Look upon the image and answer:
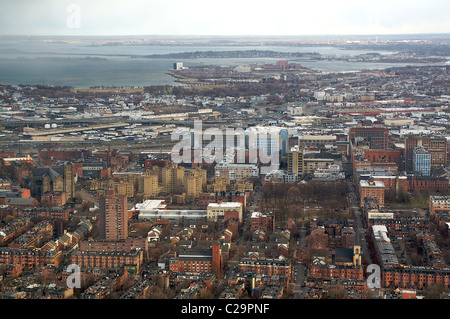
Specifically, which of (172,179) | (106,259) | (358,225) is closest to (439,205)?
(358,225)

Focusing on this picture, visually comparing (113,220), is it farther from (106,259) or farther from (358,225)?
(358,225)

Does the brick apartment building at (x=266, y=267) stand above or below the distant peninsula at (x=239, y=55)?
below

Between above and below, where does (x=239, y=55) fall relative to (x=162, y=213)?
above

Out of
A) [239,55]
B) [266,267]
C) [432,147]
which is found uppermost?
[239,55]

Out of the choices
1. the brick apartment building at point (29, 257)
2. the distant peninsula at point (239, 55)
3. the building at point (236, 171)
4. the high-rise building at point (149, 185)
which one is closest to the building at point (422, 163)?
the building at point (236, 171)

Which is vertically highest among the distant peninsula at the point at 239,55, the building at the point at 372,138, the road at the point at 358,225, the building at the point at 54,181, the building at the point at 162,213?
the distant peninsula at the point at 239,55

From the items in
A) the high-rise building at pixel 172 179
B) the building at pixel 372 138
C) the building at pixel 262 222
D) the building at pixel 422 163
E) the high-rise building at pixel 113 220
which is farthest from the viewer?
the building at pixel 372 138

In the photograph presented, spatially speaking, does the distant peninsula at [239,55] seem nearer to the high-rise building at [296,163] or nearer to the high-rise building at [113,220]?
the high-rise building at [296,163]
